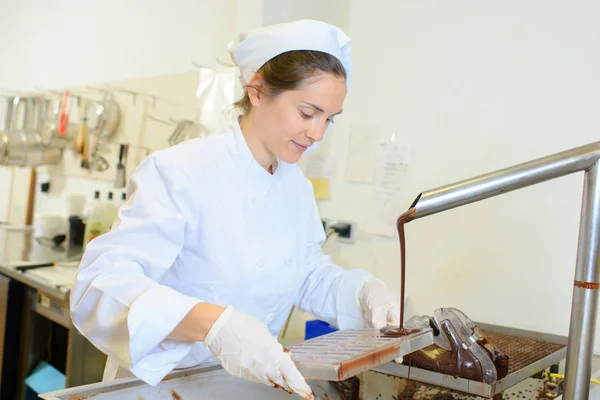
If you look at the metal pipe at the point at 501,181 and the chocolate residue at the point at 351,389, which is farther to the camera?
the chocolate residue at the point at 351,389

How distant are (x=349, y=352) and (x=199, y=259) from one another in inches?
18.4

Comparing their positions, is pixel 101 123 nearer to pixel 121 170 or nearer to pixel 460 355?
pixel 121 170

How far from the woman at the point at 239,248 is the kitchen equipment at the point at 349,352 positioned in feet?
0.20

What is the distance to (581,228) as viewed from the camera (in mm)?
951

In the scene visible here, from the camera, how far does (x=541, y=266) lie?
1.70 metres

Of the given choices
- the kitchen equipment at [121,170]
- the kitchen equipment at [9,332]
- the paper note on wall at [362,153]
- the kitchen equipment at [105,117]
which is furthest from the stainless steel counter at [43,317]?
the paper note on wall at [362,153]

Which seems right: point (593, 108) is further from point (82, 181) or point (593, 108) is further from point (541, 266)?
point (82, 181)

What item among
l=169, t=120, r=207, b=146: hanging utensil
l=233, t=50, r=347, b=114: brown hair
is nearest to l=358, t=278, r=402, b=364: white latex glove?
l=233, t=50, r=347, b=114: brown hair

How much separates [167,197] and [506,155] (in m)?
1.15

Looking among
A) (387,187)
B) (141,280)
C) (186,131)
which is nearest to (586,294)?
(141,280)

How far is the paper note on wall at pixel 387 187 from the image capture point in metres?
2.08

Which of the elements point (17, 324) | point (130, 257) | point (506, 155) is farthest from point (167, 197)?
point (17, 324)

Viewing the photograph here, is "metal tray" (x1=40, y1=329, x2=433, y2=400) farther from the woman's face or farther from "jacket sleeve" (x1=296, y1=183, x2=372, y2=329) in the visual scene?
the woman's face

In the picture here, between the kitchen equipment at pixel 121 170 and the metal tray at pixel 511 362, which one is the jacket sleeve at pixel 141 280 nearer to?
the metal tray at pixel 511 362
